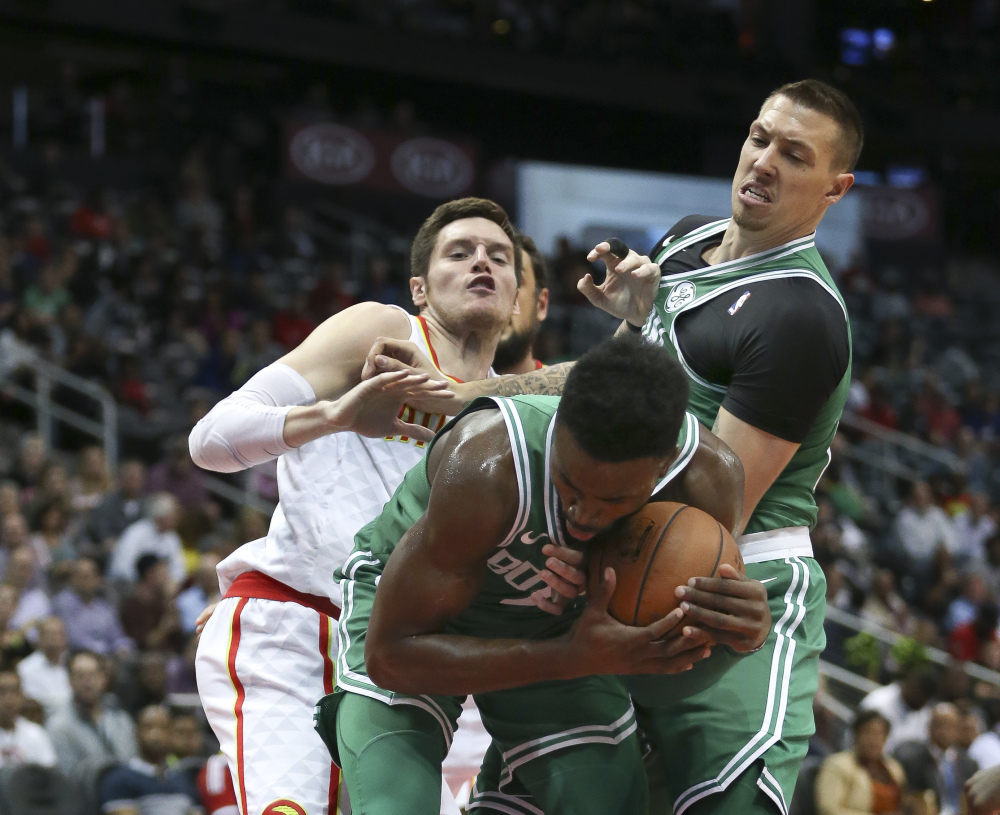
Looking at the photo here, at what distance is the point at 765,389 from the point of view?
3332 millimetres

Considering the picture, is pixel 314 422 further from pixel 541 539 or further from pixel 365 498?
pixel 541 539

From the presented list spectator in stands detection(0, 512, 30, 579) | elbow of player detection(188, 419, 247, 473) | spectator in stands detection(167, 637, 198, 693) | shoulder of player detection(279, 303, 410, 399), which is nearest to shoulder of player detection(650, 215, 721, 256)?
shoulder of player detection(279, 303, 410, 399)

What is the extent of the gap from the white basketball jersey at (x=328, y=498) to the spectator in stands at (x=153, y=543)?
223 inches

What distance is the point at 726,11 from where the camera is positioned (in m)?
22.5

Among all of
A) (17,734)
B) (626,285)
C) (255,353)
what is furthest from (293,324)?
(626,285)

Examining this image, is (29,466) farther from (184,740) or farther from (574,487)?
(574,487)

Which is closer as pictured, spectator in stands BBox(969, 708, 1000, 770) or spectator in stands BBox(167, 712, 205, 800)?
spectator in stands BBox(167, 712, 205, 800)

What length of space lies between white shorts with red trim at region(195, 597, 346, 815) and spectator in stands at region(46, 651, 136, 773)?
3861 millimetres

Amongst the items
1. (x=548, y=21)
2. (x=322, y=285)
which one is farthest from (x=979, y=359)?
(x=322, y=285)

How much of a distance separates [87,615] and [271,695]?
532cm

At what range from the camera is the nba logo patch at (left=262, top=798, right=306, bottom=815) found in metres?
3.57

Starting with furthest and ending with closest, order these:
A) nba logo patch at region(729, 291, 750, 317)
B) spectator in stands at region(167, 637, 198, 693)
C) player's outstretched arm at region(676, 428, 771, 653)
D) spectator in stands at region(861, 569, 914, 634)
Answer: spectator in stands at region(861, 569, 914, 634) < spectator in stands at region(167, 637, 198, 693) < nba logo patch at region(729, 291, 750, 317) < player's outstretched arm at region(676, 428, 771, 653)

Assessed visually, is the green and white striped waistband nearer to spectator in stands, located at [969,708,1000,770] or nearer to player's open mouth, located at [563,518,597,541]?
player's open mouth, located at [563,518,597,541]

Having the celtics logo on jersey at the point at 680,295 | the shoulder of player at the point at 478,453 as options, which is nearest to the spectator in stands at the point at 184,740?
the celtics logo on jersey at the point at 680,295
